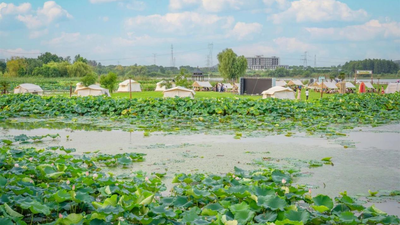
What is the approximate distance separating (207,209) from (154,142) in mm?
4842

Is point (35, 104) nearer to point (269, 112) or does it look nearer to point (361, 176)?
point (269, 112)

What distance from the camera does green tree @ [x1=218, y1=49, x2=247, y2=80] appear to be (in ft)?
207

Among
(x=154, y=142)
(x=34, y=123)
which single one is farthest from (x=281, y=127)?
(x=34, y=123)

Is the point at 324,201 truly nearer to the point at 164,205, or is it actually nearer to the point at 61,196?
the point at 164,205

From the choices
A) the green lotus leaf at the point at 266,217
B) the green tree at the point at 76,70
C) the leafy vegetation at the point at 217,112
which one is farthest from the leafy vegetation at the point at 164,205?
the green tree at the point at 76,70

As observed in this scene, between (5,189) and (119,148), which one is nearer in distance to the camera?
(5,189)

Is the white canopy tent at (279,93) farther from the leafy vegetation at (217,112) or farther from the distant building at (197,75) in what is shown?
the distant building at (197,75)

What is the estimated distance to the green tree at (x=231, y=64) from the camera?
207ft

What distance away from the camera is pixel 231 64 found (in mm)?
63344

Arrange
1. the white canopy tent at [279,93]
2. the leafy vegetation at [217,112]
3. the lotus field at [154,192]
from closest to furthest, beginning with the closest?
the lotus field at [154,192] < the leafy vegetation at [217,112] < the white canopy tent at [279,93]

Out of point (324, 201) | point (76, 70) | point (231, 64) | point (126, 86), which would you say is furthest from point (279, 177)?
point (76, 70)

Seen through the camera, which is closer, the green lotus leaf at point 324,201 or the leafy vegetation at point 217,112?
the green lotus leaf at point 324,201

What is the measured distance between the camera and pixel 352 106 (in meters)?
14.5

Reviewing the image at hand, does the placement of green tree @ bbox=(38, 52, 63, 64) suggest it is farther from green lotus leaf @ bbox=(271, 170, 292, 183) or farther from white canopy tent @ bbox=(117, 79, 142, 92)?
green lotus leaf @ bbox=(271, 170, 292, 183)
